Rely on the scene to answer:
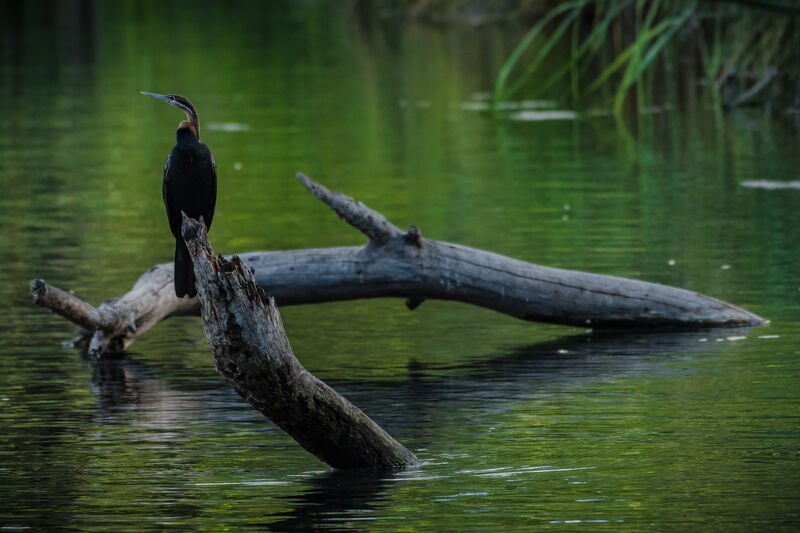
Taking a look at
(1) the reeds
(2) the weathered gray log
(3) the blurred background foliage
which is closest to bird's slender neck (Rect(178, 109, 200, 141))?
(2) the weathered gray log

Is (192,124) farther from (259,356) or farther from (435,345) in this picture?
(435,345)

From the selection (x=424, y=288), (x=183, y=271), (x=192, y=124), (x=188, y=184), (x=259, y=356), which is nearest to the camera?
(x=259, y=356)

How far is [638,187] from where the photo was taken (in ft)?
60.3

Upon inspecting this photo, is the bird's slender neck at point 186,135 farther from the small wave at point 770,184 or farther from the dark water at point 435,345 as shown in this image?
the small wave at point 770,184

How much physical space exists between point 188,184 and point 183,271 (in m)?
0.42

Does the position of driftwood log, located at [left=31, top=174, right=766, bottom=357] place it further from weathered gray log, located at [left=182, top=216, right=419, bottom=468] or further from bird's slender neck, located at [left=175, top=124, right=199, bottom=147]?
weathered gray log, located at [left=182, top=216, right=419, bottom=468]

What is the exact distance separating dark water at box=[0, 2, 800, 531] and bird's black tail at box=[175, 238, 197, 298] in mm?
724

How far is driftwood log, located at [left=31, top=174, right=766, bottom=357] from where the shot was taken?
1094 cm

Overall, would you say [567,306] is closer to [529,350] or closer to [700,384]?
[529,350]

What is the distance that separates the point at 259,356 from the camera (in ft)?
24.4

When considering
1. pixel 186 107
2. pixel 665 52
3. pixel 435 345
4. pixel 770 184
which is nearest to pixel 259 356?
pixel 186 107

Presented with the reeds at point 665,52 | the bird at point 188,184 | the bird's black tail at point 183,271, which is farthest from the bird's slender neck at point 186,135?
the reeds at point 665,52

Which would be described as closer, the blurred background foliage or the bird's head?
the bird's head

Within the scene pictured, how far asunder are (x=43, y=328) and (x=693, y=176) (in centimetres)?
893
